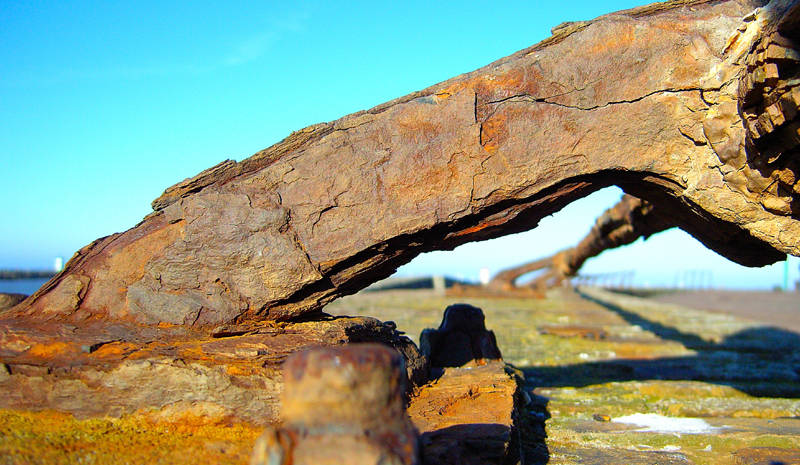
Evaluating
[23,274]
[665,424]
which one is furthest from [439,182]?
[23,274]

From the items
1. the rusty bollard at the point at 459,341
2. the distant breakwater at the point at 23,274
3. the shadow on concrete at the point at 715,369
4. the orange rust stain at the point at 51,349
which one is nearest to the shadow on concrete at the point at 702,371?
the shadow on concrete at the point at 715,369

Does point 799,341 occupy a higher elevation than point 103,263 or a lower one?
lower

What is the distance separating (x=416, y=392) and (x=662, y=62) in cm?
250

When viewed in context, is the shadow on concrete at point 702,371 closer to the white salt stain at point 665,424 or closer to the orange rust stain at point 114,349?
the white salt stain at point 665,424

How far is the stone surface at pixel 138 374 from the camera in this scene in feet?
9.84

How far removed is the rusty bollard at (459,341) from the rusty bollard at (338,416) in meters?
2.94

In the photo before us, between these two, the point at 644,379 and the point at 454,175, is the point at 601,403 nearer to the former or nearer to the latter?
the point at 644,379

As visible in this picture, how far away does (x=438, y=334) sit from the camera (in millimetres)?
5094

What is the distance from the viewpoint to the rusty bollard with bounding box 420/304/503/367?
498cm

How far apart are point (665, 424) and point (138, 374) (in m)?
3.64

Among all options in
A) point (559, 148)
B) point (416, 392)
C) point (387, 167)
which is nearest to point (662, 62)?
point (559, 148)

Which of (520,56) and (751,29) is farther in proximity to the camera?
(520,56)

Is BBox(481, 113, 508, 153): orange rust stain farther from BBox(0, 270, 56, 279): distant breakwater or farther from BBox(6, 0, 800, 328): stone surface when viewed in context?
BBox(0, 270, 56, 279): distant breakwater

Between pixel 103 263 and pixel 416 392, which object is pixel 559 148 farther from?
pixel 103 263
